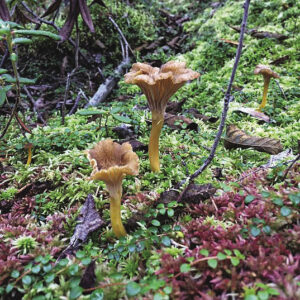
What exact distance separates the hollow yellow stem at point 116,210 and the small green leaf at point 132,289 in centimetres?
45

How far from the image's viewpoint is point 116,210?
1.66 meters

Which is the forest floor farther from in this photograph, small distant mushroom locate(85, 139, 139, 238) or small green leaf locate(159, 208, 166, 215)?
small distant mushroom locate(85, 139, 139, 238)

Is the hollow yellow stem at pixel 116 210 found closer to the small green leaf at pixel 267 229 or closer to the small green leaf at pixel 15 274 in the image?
the small green leaf at pixel 15 274

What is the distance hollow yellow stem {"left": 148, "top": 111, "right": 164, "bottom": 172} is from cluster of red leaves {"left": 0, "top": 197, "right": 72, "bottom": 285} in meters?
0.80

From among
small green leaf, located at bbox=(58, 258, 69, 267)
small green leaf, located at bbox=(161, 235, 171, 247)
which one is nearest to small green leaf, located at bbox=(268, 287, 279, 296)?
small green leaf, located at bbox=(161, 235, 171, 247)

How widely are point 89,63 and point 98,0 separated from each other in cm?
190

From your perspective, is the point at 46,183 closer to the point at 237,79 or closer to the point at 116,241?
the point at 116,241

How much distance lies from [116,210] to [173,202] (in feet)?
1.27

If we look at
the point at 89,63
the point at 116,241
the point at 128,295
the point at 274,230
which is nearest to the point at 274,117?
the point at 274,230

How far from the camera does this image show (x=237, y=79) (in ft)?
13.4

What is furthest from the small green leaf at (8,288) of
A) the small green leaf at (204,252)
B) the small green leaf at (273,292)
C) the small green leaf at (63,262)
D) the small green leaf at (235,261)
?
the small green leaf at (273,292)

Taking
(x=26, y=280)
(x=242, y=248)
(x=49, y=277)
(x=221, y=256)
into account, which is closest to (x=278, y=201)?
(x=242, y=248)

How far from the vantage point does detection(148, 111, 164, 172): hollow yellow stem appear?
2.20m

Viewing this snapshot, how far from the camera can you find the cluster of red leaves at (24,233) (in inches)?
59.8
